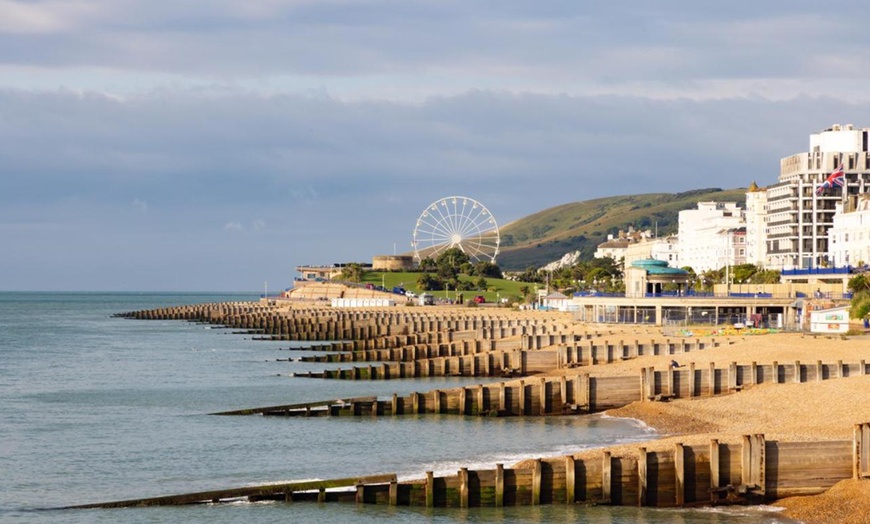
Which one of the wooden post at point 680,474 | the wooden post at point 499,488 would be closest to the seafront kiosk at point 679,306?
the wooden post at point 680,474

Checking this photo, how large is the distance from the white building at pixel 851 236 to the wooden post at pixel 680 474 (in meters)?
111

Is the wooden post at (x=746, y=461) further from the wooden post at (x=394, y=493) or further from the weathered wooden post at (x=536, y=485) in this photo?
the wooden post at (x=394, y=493)

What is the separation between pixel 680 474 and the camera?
106ft

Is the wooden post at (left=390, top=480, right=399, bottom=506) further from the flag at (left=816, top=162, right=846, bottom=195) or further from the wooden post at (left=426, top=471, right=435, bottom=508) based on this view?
the flag at (left=816, top=162, right=846, bottom=195)

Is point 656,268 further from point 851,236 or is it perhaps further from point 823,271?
point 851,236

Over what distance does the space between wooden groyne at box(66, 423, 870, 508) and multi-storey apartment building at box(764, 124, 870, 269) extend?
141605 mm

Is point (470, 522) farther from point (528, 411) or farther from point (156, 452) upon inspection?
point (528, 411)

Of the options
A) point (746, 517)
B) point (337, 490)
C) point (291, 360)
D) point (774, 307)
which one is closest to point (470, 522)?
point (337, 490)

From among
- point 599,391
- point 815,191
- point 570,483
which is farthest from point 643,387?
point 815,191

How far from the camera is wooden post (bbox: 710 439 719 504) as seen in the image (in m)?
32.1

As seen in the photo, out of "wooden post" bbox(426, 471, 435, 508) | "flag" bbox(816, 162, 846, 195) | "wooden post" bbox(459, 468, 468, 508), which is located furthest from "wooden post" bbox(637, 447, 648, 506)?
"flag" bbox(816, 162, 846, 195)

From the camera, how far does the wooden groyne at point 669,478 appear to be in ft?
105

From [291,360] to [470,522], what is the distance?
64.0 meters

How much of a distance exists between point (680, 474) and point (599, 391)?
19.6 m
